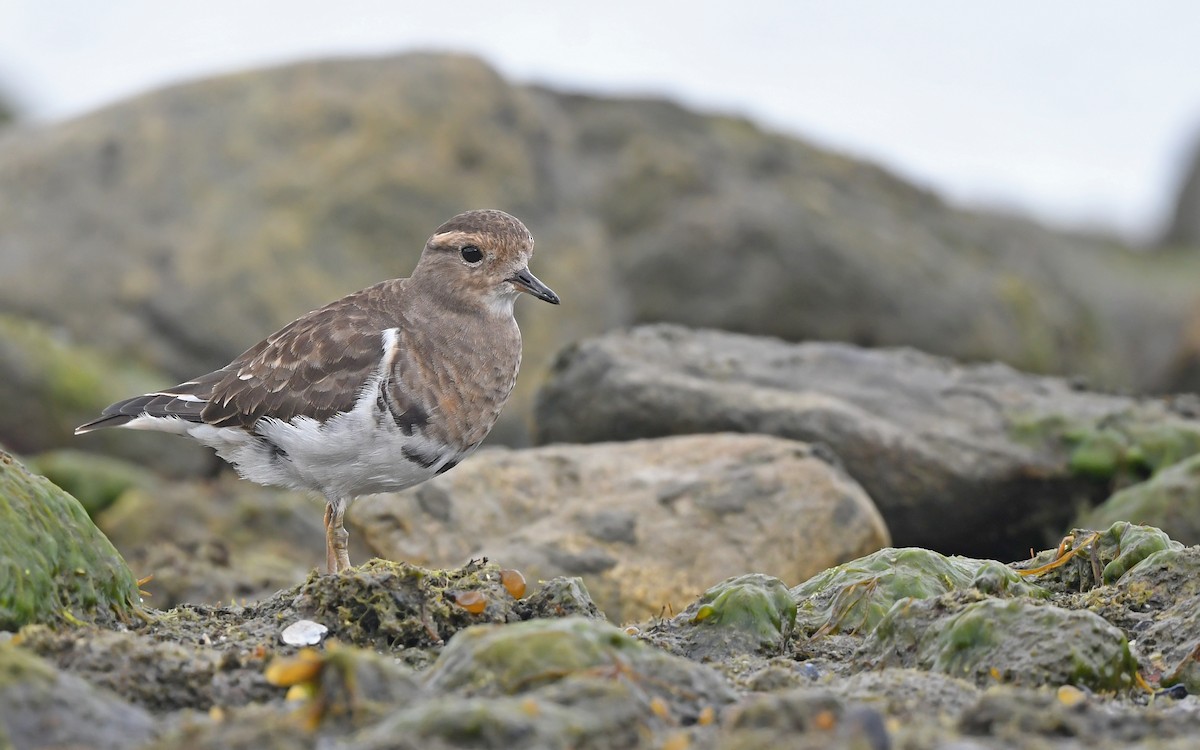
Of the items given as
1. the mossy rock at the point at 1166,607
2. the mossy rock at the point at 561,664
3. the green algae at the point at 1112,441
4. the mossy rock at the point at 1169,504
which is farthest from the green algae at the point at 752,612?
the green algae at the point at 1112,441

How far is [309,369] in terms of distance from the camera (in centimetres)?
764

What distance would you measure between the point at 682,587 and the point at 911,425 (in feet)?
8.37

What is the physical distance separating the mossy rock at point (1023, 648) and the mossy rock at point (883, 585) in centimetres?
56

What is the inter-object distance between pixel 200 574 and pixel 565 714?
627 centimetres

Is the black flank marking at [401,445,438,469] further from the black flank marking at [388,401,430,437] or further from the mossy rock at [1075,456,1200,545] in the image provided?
the mossy rock at [1075,456,1200,545]

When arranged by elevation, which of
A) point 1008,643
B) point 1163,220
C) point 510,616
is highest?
point 1008,643

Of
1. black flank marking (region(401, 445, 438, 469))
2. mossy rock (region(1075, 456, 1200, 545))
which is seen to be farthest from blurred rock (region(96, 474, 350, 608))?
mossy rock (region(1075, 456, 1200, 545))

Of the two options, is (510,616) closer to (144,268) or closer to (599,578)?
(599,578)

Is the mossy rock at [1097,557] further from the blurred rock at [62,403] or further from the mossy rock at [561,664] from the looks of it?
the blurred rock at [62,403]

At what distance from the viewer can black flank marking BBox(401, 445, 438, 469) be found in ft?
24.2

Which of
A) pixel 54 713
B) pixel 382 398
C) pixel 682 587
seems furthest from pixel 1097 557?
pixel 54 713

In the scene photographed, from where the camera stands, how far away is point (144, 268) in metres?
15.3

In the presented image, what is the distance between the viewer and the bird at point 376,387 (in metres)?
7.40

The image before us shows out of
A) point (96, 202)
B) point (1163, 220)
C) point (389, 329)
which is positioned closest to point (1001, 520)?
point (389, 329)
